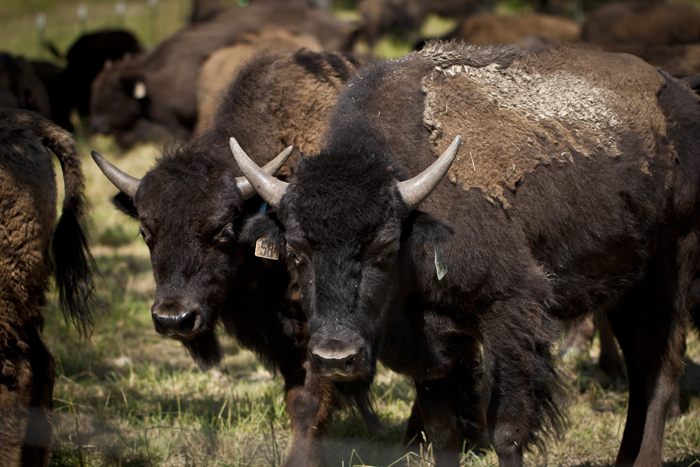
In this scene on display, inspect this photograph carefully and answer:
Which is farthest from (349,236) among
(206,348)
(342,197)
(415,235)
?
(206,348)

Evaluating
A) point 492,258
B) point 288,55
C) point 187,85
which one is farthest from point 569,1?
point 492,258

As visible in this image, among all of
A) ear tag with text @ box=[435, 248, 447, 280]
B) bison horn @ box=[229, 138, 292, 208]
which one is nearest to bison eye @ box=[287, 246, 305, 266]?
bison horn @ box=[229, 138, 292, 208]

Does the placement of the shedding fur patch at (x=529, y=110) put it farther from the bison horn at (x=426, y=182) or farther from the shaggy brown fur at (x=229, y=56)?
the shaggy brown fur at (x=229, y=56)

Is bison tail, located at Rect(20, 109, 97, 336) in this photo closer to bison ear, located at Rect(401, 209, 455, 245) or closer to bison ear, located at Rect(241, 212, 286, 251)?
bison ear, located at Rect(241, 212, 286, 251)

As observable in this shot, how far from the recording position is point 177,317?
3479mm

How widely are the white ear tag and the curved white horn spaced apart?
30.5 feet

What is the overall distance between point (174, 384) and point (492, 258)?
116 inches

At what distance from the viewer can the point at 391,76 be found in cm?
368

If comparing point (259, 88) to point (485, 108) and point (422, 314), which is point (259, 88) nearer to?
point (485, 108)

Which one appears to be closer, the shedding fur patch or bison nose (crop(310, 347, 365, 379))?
bison nose (crop(310, 347, 365, 379))

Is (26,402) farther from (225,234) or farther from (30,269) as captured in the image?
(225,234)

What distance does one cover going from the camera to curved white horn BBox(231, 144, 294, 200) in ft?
12.4

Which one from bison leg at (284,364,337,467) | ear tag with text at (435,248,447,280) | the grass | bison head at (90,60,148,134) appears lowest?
bison head at (90,60,148,134)

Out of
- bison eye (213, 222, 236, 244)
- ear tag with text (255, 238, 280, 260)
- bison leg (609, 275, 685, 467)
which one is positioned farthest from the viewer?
bison leg (609, 275, 685, 467)
